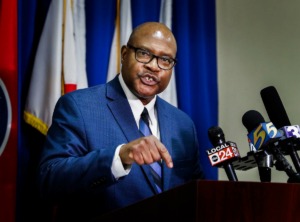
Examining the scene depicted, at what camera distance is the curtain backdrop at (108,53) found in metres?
2.36

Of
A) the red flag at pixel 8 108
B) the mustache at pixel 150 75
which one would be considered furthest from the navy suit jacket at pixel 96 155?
the red flag at pixel 8 108

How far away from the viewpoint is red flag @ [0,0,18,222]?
2211 mm

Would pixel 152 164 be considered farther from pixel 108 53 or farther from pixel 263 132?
pixel 108 53

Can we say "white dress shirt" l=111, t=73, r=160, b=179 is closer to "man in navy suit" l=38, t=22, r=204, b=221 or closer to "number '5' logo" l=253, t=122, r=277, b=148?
"man in navy suit" l=38, t=22, r=204, b=221

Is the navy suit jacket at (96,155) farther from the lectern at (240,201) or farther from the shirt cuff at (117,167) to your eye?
the lectern at (240,201)

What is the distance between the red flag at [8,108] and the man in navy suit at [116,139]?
37 cm

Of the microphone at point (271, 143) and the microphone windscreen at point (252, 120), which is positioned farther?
the microphone windscreen at point (252, 120)

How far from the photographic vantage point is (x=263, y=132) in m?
1.38

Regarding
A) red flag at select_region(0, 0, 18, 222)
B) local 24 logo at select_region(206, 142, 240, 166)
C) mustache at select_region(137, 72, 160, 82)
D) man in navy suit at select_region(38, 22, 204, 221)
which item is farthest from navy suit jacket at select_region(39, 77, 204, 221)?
red flag at select_region(0, 0, 18, 222)

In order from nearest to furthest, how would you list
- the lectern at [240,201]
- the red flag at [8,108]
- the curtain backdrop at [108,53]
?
1. the lectern at [240,201]
2. the red flag at [8,108]
3. the curtain backdrop at [108,53]

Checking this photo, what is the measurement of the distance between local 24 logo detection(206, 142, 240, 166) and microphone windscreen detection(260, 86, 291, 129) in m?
0.19

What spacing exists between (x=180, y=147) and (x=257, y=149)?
68 centimetres

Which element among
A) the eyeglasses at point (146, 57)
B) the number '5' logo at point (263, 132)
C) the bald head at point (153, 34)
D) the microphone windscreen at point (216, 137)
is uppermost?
the bald head at point (153, 34)

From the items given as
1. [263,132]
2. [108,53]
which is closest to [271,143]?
[263,132]
